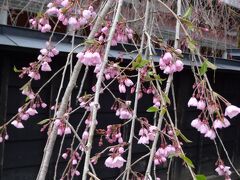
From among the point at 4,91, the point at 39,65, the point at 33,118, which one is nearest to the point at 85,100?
the point at 39,65

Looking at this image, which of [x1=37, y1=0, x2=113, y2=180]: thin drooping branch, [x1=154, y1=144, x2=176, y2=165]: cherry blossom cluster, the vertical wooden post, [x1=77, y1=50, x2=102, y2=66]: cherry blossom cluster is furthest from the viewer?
the vertical wooden post

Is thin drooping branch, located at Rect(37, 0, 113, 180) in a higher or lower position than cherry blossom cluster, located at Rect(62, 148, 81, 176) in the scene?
higher

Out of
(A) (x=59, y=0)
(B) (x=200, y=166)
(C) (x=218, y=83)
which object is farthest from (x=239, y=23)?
(A) (x=59, y=0)

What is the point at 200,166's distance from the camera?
5.62 m

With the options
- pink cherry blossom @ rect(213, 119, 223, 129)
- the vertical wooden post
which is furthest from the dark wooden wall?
pink cherry blossom @ rect(213, 119, 223, 129)

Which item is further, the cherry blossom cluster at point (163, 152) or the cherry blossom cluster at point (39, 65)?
the cherry blossom cluster at point (39, 65)

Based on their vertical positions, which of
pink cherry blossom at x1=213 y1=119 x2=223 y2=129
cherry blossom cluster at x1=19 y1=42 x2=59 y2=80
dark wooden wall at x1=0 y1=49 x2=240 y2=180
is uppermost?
cherry blossom cluster at x1=19 y1=42 x2=59 y2=80

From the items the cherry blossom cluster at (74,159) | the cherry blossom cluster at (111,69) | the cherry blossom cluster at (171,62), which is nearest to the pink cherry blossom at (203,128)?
the cherry blossom cluster at (171,62)

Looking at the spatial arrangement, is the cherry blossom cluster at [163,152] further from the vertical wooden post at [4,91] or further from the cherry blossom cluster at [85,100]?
the vertical wooden post at [4,91]

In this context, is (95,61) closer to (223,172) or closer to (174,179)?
(223,172)

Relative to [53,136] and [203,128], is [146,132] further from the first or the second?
[53,136]

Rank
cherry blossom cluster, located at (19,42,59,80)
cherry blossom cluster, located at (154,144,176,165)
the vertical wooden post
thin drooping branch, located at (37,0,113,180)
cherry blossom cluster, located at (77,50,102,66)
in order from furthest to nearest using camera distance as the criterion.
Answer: the vertical wooden post
cherry blossom cluster, located at (19,42,59,80)
cherry blossom cluster, located at (154,144,176,165)
thin drooping branch, located at (37,0,113,180)
cherry blossom cluster, located at (77,50,102,66)

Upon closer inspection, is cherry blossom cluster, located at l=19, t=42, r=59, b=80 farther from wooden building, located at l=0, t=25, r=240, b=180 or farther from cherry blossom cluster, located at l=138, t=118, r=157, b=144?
cherry blossom cluster, located at l=138, t=118, r=157, b=144

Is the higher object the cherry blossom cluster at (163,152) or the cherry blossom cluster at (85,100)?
the cherry blossom cluster at (85,100)
